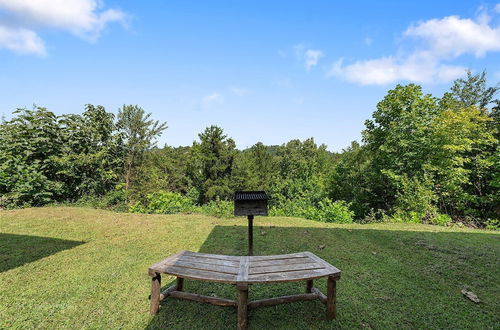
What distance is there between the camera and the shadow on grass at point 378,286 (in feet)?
8.41

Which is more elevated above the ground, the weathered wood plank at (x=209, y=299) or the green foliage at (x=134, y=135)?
the green foliage at (x=134, y=135)

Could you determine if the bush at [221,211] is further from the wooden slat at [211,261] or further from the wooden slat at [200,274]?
the wooden slat at [200,274]

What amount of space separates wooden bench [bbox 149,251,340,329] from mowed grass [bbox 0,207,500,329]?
181 mm

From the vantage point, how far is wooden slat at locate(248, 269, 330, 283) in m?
2.26

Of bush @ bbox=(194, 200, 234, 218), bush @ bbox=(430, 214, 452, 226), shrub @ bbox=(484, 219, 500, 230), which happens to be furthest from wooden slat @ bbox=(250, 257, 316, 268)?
shrub @ bbox=(484, 219, 500, 230)

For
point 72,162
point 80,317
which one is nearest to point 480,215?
point 80,317

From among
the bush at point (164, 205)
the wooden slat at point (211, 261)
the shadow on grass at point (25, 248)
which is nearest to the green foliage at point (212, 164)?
the bush at point (164, 205)

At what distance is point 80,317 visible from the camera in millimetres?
2559

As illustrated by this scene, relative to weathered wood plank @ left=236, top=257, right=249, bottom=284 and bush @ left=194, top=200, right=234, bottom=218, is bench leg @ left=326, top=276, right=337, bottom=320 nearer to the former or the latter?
weathered wood plank @ left=236, top=257, right=249, bottom=284

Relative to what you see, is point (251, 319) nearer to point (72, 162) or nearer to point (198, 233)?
point (198, 233)

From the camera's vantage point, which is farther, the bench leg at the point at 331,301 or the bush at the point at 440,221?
the bush at the point at 440,221

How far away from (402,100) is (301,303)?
1353 centimetres

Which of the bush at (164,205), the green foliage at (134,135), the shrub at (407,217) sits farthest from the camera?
the green foliage at (134,135)

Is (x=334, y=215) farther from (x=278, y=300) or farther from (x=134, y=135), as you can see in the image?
(x=134, y=135)
